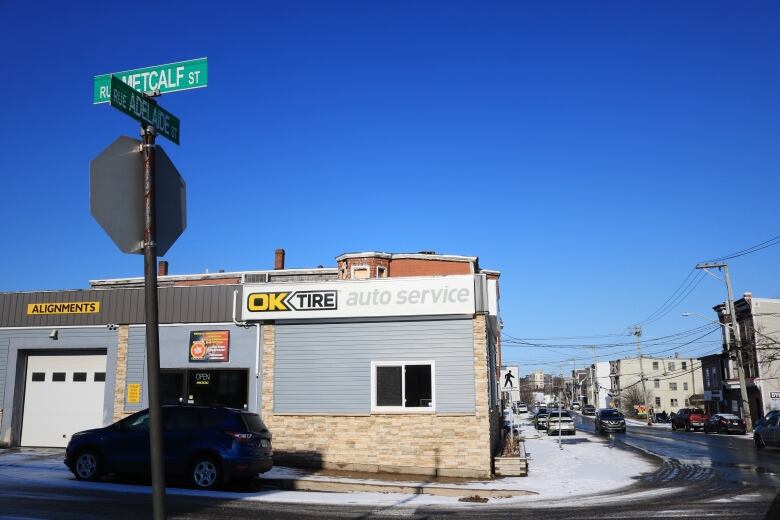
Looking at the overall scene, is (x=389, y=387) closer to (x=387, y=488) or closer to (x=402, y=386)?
(x=402, y=386)

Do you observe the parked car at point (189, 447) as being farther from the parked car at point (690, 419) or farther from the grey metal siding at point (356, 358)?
the parked car at point (690, 419)

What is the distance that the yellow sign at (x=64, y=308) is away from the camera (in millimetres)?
21359

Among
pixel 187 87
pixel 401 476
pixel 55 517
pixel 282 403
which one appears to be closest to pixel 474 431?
pixel 401 476

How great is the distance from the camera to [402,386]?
62.2ft

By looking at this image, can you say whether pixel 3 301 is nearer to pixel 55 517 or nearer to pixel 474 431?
pixel 55 517

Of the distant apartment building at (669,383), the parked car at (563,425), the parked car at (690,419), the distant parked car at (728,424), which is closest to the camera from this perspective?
the parked car at (563,425)

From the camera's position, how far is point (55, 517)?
34.0ft

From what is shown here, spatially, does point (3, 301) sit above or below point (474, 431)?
above

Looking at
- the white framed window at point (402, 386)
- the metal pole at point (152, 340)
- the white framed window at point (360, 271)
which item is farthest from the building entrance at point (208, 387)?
the white framed window at point (360, 271)

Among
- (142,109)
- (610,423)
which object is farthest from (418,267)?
(142,109)

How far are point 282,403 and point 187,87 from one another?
622 inches

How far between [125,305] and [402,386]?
9288 mm

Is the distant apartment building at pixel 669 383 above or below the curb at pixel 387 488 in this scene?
above

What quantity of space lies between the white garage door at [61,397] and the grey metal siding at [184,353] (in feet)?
5.12
